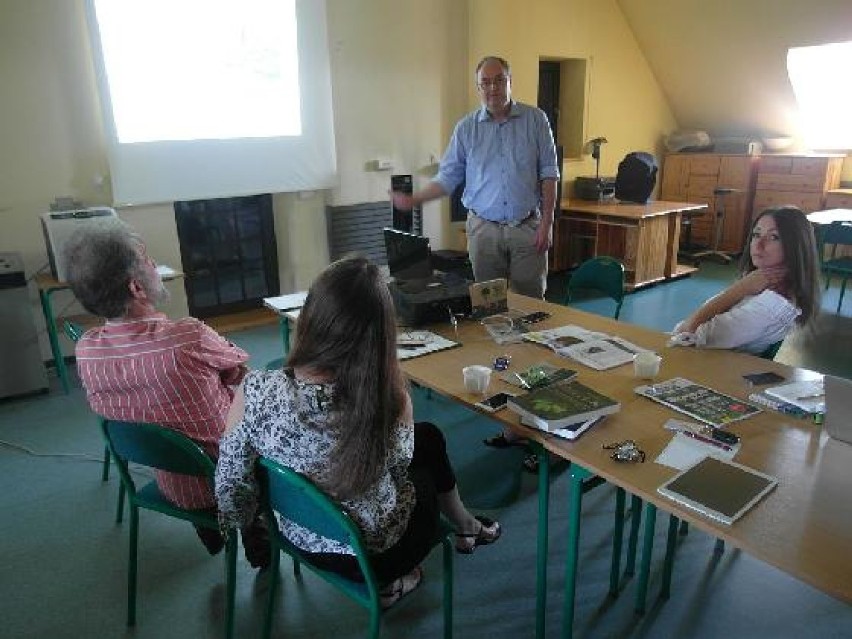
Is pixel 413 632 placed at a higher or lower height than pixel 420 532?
lower

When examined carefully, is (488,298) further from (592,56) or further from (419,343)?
(592,56)

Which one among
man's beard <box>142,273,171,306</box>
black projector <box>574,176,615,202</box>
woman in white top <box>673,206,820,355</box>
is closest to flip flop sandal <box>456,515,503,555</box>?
woman in white top <box>673,206,820,355</box>

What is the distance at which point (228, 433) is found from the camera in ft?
4.39

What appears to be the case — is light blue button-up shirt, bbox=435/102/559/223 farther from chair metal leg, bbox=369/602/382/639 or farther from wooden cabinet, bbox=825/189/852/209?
wooden cabinet, bbox=825/189/852/209

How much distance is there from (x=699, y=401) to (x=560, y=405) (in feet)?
1.26

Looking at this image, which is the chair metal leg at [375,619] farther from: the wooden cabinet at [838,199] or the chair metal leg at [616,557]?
the wooden cabinet at [838,199]

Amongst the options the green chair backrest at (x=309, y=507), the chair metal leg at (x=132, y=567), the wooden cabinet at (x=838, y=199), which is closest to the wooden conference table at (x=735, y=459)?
the green chair backrest at (x=309, y=507)

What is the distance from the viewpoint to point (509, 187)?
3.20m

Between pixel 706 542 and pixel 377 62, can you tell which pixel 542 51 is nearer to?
pixel 377 62

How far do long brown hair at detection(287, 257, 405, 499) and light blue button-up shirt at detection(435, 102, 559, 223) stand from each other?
6.70 feet

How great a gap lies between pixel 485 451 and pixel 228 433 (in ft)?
5.34

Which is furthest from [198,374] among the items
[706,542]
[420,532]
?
[706,542]

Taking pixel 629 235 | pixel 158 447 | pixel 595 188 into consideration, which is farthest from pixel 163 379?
pixel 595 188

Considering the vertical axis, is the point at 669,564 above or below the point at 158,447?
below
